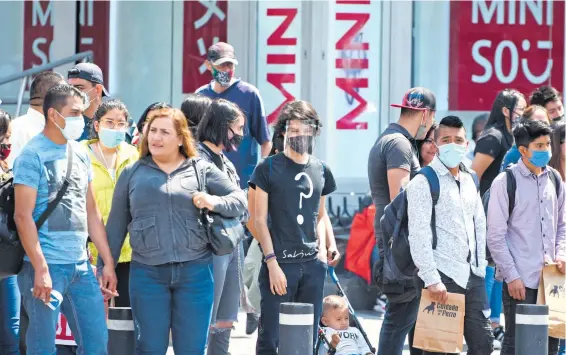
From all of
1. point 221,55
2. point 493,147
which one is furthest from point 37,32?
point 493,147

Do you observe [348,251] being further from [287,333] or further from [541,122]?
[287,333]

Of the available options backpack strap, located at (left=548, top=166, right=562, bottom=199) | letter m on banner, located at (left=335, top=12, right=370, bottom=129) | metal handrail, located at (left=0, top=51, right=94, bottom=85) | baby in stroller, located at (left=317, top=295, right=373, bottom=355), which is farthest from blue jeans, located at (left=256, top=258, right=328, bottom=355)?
letter m on banner, located at (left=335, top=12, right=370, bottom=129)

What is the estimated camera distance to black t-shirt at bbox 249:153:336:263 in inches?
295

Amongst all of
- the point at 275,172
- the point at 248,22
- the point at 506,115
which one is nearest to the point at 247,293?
the point at 275,172

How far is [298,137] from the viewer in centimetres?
754

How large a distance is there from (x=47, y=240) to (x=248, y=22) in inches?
230

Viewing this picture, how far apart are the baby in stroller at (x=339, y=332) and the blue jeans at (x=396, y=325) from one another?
516 mm

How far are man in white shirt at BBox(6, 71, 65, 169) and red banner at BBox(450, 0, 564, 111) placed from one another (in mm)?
5337

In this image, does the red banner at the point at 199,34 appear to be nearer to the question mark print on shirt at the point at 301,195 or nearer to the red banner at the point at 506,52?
the red banner at the point at 506,52

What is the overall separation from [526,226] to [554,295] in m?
0.46

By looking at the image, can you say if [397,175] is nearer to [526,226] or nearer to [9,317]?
[526,226]

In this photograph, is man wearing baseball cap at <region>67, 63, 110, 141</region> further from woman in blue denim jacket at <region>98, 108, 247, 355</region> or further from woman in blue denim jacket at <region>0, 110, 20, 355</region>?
woman in blue denim jacket at <region>98, 108, 247, 355</region>

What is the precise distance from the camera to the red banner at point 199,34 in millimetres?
12250

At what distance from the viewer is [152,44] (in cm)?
1242
